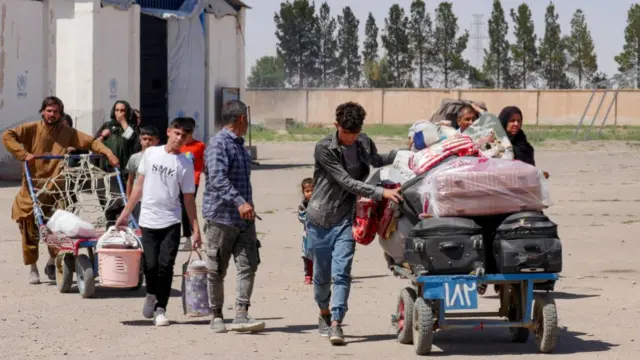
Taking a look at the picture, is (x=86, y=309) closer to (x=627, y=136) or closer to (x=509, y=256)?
(x=509, y=256)

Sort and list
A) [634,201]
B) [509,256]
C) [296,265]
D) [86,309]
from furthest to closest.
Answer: [634,201] → [296,265] → [86,309] → [509,256]

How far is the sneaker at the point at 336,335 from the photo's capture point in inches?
367

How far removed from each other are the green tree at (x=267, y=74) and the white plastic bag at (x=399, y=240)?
376 ft

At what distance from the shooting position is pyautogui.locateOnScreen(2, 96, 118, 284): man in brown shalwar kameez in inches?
501

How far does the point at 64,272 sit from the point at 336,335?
148 inches

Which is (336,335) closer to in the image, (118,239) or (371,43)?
(118,239)

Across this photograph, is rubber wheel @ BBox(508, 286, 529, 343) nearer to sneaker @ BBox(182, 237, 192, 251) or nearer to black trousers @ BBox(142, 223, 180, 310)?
black trousers @ BBox(142, 223, 180, 310)

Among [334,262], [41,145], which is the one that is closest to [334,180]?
[334,262]

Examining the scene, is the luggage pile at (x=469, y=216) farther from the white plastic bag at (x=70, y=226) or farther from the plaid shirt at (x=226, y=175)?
the white plastic bag at (x=70, y=226)

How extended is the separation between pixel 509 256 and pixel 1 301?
497 cm

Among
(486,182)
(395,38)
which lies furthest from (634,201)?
(395,38)

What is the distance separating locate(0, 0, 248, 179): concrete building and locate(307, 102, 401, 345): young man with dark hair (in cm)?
1910

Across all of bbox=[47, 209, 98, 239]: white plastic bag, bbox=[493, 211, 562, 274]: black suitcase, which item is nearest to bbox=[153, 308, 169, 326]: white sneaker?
bbox=[47, 209, 98, 239]: white plastic bag

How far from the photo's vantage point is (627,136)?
59125 millimetres
